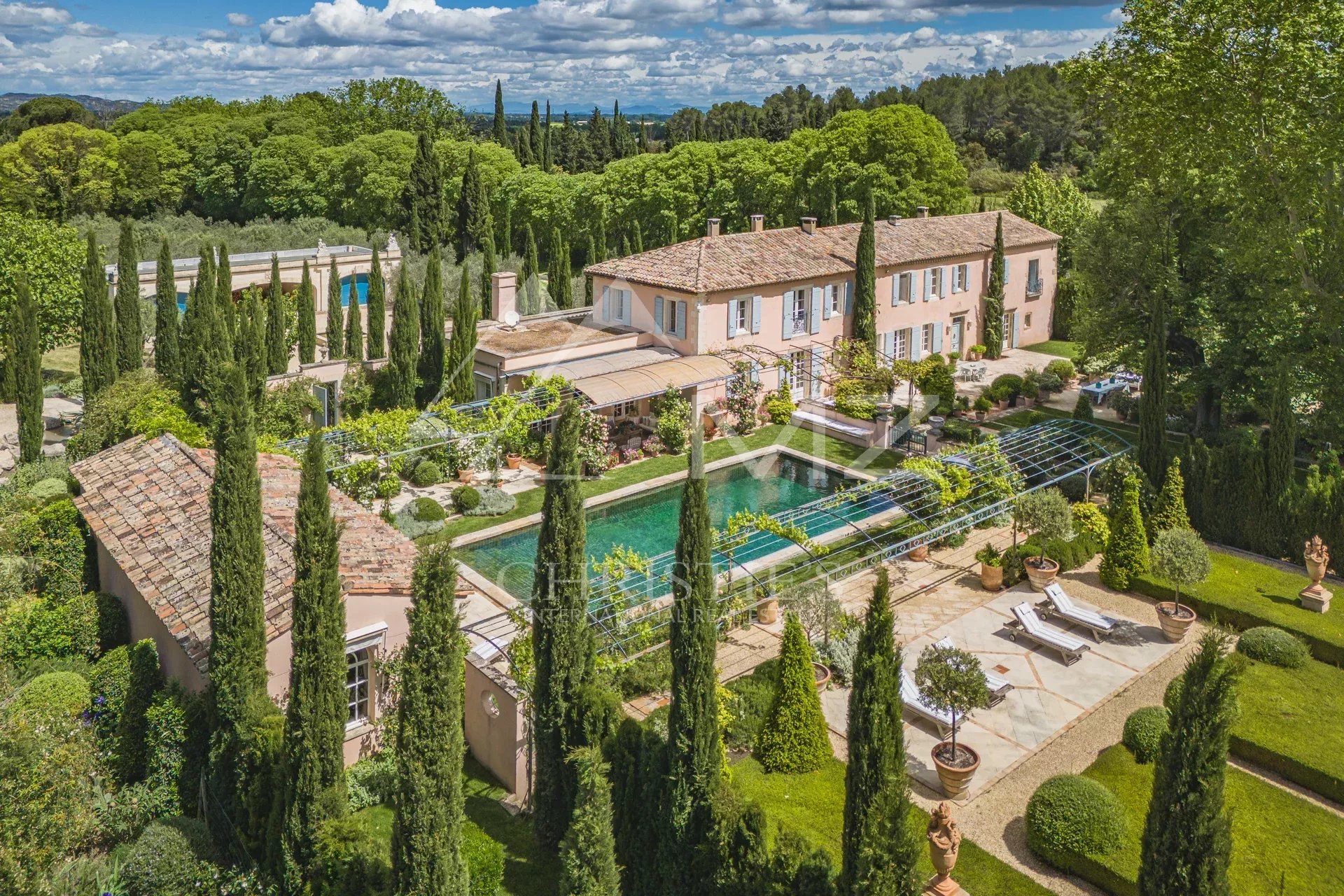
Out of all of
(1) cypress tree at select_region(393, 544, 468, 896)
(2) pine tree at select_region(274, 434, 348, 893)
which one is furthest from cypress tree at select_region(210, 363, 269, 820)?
(1) cypress tree at select_region(393, 544, 468, 896)

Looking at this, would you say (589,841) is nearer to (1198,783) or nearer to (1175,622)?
A: (1198,783)

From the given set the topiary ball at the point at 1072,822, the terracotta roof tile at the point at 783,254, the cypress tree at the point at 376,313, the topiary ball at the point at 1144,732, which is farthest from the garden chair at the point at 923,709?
the cypress tree at the point at 376,313

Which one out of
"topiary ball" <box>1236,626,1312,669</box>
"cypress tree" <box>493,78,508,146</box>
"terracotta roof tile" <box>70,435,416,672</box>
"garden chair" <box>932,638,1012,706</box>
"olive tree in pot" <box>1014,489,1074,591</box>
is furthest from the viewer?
"cypress tree" <box>493,78,508,146</box>

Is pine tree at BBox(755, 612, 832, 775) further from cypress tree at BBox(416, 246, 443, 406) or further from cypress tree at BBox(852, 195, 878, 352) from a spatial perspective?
cypress tree at BBox(852, 195, 878, 352)

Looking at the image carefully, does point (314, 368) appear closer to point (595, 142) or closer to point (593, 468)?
point (593, 468)

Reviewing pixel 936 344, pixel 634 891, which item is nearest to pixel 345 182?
pixel 936 344

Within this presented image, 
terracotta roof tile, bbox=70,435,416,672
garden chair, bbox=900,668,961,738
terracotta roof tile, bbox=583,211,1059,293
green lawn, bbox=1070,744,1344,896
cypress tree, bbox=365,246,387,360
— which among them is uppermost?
terracotta roof tile, bbox=583,211,1059,293

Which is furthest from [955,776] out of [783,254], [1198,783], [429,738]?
[783,254]
